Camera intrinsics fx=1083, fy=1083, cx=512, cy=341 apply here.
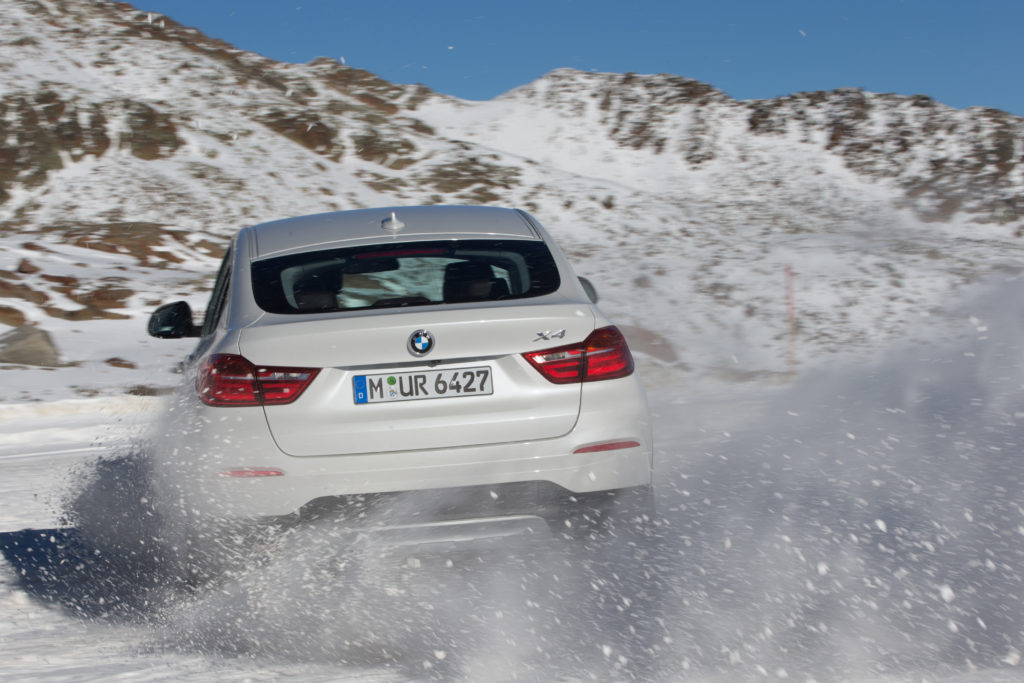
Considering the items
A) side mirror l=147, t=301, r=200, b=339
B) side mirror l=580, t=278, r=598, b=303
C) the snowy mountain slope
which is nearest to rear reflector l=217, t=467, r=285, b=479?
side mirror l=147, t=301, r=200, b=339

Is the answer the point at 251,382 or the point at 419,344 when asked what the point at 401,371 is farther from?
the point at 251,382

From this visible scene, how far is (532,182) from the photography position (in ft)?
85.6

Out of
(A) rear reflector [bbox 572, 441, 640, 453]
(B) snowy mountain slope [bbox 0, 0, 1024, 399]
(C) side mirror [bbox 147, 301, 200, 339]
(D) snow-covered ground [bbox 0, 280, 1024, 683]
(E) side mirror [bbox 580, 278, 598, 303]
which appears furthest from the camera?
(B) snowy mountain slope [bbox 0, 0, 1024, 399]

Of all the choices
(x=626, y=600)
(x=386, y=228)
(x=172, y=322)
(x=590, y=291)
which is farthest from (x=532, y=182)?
(x=626, y=600)

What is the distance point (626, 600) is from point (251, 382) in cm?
145

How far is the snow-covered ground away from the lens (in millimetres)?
3229

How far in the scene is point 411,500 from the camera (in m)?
3.54

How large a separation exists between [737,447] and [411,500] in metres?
3.60

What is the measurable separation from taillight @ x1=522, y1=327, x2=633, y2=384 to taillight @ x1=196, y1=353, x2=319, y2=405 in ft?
2.46

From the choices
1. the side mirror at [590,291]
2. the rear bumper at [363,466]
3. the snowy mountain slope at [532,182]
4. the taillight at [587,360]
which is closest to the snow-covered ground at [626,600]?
the rear bumper at [363,466]

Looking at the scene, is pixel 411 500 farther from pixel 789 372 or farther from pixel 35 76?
pixel 35 76

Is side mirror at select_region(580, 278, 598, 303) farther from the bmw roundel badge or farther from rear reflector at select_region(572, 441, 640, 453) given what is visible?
the bmw roundel badge

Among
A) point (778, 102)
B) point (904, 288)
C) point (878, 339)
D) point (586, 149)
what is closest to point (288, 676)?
point (878, 339)

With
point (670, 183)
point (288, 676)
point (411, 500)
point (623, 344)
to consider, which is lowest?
point (670, 183)
